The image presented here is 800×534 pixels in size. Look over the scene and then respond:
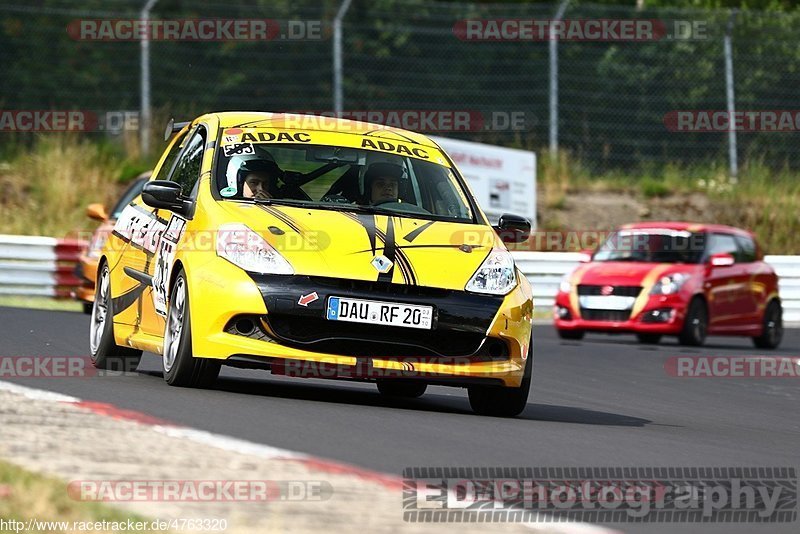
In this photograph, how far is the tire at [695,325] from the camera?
2008cm

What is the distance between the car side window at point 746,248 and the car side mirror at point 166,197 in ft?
43.2

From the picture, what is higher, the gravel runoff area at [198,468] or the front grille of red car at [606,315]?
the front grille of red car at [606,315]

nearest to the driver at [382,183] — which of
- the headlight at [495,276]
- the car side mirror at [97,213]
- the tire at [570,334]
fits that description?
the headlight at [495,276]

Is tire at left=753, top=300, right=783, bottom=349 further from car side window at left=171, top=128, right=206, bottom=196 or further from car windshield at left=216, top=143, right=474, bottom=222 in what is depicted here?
car side window at left=171, top=128, right=206, bottom=196

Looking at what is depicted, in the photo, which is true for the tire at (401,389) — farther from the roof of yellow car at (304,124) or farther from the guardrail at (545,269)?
the guardrail at (545,269)

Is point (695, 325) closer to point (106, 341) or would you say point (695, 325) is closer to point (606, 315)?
point (606, 315)

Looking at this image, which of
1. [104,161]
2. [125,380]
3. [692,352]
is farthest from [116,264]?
[104,161]

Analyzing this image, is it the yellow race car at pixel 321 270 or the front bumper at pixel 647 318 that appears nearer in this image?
the yellow race car at pixel 321 270

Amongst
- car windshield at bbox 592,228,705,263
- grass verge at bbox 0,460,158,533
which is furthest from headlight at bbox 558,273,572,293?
grass verge at bbox 0,460,158,533

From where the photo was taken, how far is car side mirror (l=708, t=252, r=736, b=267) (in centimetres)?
2088

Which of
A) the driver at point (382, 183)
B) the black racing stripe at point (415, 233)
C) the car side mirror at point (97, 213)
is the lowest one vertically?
the black racing stripe at point (415, 233)

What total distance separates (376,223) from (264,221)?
2.03 feet

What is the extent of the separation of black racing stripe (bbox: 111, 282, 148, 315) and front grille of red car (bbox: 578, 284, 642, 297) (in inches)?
410

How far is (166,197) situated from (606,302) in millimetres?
11296
